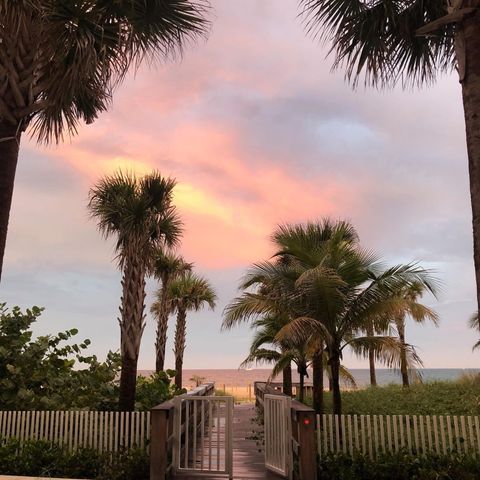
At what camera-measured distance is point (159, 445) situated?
27.0ft

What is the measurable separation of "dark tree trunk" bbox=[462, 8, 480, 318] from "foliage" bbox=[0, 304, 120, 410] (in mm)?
11407

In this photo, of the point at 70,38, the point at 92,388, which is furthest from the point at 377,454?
the point at 92,388

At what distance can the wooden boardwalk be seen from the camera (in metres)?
8.75

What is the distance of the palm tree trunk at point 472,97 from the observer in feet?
17.1

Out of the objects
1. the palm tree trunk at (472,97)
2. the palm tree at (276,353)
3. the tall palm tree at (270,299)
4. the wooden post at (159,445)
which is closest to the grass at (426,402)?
the palm tree at (276,353)

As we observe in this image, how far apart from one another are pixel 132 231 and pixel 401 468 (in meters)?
8.81

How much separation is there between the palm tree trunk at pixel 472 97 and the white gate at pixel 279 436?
177 inches

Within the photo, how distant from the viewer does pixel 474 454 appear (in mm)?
8375

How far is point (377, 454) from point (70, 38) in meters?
8.20

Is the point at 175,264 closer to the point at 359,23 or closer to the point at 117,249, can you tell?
the point at 117,249

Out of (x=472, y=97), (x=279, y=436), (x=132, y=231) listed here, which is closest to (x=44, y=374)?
(x=132, y=231)

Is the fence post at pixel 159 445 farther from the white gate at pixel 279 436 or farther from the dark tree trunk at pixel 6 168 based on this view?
the dark tree trunk at pixel 6 168

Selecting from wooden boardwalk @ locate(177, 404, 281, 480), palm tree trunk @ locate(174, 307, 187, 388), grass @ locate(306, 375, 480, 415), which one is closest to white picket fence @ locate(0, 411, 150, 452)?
wooden boardwalk @ locate(177, 404, 281, 480)

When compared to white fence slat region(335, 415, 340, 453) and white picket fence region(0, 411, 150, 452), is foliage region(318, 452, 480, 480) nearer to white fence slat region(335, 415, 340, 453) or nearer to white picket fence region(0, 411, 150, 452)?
white fence slat region(335, 415, 340, 453)
